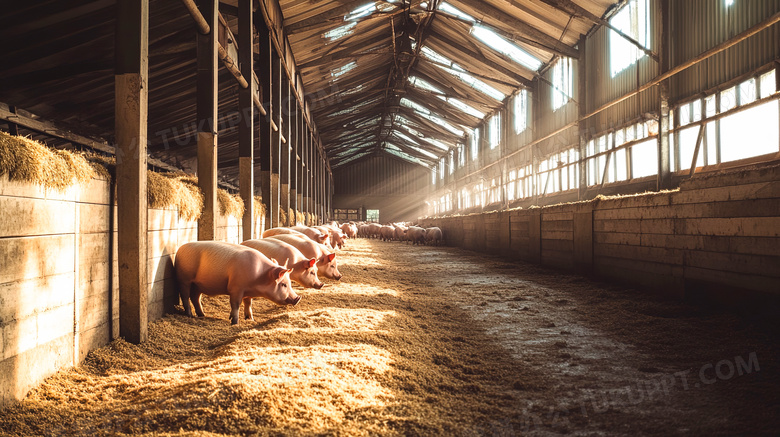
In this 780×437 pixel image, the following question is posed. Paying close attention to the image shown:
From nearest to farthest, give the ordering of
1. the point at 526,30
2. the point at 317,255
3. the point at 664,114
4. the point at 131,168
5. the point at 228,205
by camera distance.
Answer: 1. the point at 131,168
2. the point at 228,205
3. the point at 317,255
4. the point at 664,114
5. the point at 526,30

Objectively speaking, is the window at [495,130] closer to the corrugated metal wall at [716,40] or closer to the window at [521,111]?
the window at [521,111]

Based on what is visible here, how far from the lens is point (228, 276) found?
5.02m

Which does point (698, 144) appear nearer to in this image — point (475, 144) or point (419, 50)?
point (419, 50)

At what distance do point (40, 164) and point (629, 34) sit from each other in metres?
13.5

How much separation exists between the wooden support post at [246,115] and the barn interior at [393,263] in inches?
1.7

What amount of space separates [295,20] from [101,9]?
648 centimetres

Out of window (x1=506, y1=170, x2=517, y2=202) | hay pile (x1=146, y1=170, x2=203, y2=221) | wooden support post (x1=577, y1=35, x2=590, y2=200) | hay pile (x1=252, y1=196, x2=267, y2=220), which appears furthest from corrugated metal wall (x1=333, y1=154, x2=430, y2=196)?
hay pile (x1=146, y1=170, x2=203, y2=221)

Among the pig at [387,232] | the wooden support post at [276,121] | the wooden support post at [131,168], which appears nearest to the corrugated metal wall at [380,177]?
the pig at [387,232]

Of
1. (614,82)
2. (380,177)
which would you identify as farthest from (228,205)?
(380,177)

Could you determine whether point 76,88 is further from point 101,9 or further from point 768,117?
point 768,117

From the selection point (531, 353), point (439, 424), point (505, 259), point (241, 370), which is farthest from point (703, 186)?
point (505, 259)

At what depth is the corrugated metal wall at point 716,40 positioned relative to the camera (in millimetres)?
8656

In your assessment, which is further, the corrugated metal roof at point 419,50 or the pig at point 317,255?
the corrugated metal roof at point 419,50

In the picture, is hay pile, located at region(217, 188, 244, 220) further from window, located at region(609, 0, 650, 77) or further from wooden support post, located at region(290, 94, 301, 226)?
window, located at region(609, 0, 650, 77)
